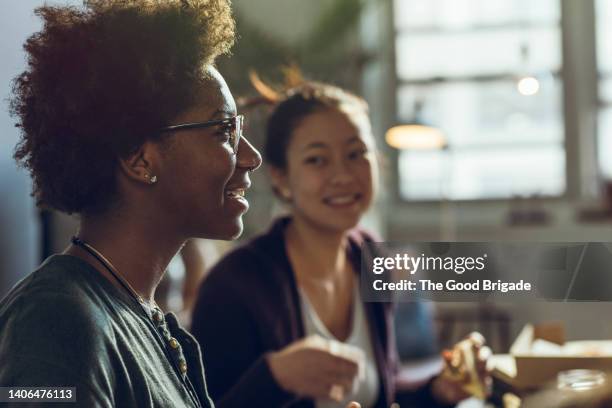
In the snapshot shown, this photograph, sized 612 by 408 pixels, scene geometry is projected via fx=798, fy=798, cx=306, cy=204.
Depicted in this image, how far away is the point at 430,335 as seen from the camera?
2.85 metres

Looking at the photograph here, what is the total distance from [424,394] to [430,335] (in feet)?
5.86

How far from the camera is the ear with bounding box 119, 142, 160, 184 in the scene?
0.67m

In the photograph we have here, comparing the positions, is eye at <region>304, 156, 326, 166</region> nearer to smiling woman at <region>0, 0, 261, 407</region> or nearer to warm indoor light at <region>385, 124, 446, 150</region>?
smiling woman at <region>0, 0, 261, 407</region>

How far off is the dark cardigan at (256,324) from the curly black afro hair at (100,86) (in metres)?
0.36

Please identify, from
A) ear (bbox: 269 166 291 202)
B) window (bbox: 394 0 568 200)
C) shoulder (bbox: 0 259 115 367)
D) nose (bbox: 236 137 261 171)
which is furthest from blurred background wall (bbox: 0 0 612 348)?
shoulder (bbox: 0 259 115 367)

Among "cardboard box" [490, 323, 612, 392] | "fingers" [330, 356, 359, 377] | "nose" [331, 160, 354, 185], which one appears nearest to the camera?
"cardboard box" [490, 323, 612, 392]

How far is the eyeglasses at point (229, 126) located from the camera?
26.8 inches

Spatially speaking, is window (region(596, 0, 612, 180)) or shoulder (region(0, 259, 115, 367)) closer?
shoulder (region(0, 259, 115, 367))

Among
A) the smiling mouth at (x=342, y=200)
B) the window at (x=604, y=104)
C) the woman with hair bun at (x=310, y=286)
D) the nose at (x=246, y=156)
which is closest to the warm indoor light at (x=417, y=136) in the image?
the window at (x=604, y=104)

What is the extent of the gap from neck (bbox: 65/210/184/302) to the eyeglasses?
0.29 feet

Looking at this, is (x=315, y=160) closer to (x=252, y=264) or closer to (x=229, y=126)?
(x=252, y=264)

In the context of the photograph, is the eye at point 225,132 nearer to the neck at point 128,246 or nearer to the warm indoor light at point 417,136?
the neck at point 128,246

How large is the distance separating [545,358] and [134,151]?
502 millimetres

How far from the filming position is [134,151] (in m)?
0.67
